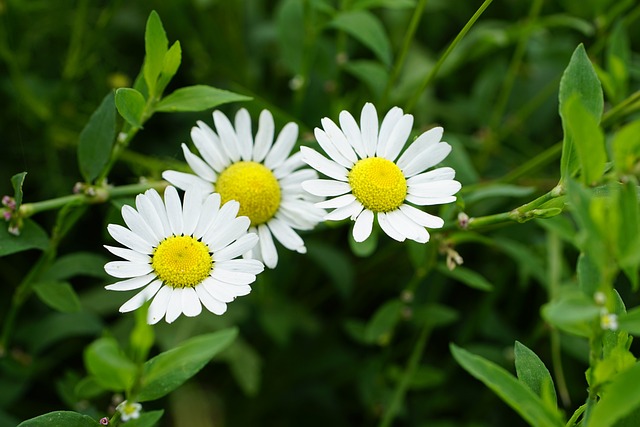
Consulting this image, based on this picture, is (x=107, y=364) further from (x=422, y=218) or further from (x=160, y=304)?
(x=422, y=218)

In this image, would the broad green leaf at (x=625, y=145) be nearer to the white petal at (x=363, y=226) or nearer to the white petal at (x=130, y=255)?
the white petal at (x=363, y=226)

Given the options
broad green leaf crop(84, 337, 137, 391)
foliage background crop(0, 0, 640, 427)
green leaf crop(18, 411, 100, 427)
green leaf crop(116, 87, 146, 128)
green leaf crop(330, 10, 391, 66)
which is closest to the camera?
broad green leaf crop(84, 337, 137, 391)

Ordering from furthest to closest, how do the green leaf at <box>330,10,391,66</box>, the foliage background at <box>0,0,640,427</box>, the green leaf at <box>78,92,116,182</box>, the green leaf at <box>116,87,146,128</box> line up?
the foliage background at <box>0,0,640,427</box>, the green leaf at <box>330,10,391,66</box>, the green leaf at <box>78,92,116,182</box>, the green leaf at <box>116,87,146,128</box>

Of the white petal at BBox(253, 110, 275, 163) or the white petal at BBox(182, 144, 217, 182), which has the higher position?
the white petal at BBox(253, 110, 275, 163)

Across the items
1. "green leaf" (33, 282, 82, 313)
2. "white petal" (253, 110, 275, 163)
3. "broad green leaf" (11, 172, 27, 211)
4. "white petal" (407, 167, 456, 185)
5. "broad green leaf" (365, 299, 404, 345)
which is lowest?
"broad green leaf" (365, 299, 404, 345)

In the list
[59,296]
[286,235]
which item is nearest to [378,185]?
[286,235]

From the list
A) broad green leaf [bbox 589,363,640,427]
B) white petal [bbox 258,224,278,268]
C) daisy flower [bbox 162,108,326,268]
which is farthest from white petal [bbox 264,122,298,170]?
broad green leaf [bbox 589,363,640,427]

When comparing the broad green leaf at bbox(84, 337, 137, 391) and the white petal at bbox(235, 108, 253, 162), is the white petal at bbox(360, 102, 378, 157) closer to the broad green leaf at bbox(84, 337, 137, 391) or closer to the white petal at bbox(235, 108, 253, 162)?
the white petal at bbox(235, 108, 253, 162)

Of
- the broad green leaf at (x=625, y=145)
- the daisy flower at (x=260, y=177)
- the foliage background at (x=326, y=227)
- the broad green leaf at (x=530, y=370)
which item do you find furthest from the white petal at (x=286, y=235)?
the broad green leaf at (x=625, y=145)
